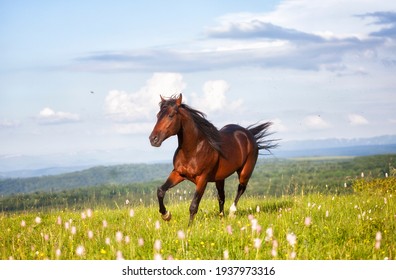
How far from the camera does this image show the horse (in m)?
8.31

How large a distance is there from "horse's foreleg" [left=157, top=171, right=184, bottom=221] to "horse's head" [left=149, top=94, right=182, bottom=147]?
0.88 m

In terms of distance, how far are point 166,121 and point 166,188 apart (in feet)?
4.04

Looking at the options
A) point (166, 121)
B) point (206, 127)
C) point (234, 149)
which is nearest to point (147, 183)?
point (234, 149)

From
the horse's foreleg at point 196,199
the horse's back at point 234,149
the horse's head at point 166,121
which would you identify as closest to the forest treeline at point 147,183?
the horse's back at point 234,149

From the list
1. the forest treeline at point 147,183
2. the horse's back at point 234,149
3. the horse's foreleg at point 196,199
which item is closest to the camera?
the horse's foreleg at point 196,199

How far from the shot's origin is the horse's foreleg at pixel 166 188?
880 cm

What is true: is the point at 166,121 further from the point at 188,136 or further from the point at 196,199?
the point at 196,199

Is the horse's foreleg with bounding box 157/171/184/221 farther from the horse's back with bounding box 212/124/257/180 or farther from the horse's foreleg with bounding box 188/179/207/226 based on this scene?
the horse's back with bounding box 212/124/257/180

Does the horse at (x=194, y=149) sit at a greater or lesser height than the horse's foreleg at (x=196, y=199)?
greater

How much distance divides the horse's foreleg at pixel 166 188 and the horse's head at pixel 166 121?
88 centimetres

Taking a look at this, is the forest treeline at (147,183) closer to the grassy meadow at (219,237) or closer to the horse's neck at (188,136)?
the grassy meadow at (219,237)

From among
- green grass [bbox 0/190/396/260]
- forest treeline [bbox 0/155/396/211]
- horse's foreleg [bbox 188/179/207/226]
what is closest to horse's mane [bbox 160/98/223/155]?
horse's foreleg [bbox 188/179/207/226]

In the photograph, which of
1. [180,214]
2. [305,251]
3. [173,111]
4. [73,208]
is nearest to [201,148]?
[173,111]

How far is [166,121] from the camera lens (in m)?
8.22
